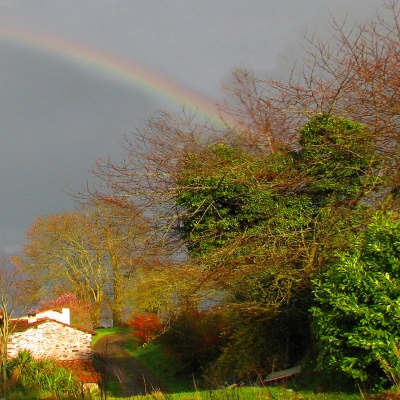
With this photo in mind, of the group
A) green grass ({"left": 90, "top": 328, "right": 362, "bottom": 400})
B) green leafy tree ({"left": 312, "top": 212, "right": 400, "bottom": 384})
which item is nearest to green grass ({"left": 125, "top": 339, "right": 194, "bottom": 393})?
green grass ({"left": 90, "top": 328, "right": 362, "bottom": 400})

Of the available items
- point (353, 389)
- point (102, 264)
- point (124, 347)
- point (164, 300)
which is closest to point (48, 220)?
point (102, 264)

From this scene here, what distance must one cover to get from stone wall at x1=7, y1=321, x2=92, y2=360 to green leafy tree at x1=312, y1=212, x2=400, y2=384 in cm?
2298

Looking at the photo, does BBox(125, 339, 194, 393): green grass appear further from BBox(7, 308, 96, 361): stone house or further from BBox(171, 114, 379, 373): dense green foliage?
BBox(171, 114, 379, 373): dense green foliage

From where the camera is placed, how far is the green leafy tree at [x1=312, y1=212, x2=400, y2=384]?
7.58m

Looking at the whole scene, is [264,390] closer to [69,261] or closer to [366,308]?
[366,308]

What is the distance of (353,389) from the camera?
9.10m

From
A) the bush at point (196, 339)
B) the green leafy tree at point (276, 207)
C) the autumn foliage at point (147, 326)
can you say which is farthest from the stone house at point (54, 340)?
the green leafy tree at point (276, 207)

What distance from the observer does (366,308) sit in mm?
7660

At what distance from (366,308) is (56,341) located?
24.6 m

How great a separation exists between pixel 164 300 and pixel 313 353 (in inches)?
195

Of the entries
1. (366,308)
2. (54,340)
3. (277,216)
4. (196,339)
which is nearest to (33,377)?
(196,339)

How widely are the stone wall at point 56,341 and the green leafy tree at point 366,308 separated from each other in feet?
75.4

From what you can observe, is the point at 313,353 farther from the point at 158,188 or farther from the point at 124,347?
the point at 124,347

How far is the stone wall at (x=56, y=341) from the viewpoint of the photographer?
2859 cm
